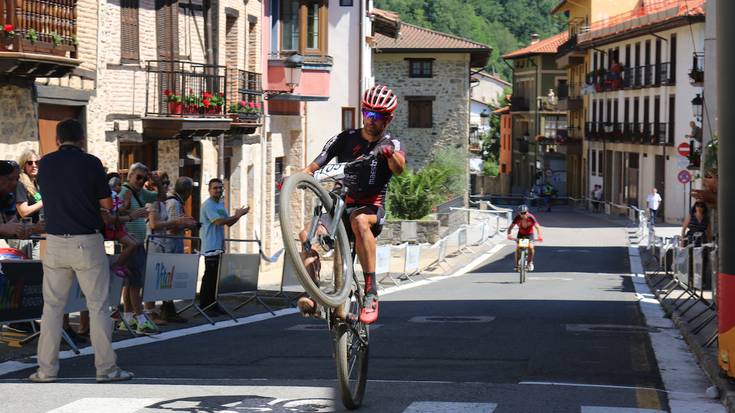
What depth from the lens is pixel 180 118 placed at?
88.6ft

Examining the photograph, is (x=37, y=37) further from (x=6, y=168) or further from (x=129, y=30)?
(x=6, y=168)

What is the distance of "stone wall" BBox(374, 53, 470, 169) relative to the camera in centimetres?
7025

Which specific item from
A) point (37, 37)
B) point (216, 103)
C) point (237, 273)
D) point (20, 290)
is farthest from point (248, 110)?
point (20, 290)

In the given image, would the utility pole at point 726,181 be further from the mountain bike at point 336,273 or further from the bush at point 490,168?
the bush at point 490,168

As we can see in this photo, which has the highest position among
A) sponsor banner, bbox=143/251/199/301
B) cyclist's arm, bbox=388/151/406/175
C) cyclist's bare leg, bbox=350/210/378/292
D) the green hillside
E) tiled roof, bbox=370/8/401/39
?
the green hillside

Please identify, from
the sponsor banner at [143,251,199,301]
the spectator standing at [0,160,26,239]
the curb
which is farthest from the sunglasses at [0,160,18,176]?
the curb

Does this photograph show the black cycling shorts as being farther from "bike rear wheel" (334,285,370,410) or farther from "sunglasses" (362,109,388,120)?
"sunglasses" (362,109,388,120)

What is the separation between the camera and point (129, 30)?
25812 mm

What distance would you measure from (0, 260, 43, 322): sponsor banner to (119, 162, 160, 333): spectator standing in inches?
81.6

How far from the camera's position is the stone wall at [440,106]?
7025cm

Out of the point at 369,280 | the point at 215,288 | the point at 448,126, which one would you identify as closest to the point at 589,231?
the point at 448,126

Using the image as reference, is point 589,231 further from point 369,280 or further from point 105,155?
point 369,280

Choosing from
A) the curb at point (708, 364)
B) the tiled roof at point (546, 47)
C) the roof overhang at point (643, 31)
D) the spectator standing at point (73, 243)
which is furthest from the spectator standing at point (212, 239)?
the tiled roof at point (546, 47)

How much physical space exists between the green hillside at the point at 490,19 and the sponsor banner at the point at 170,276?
128343mm
